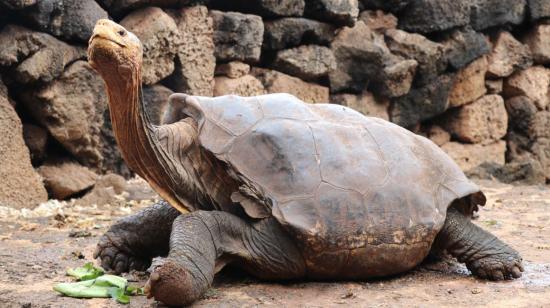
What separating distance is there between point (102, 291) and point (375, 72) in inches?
206

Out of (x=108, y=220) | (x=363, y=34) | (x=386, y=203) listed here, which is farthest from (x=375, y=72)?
(x=386, y=203)

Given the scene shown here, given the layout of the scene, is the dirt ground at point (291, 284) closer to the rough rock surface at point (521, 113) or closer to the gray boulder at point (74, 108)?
the gray boulder at point (74, 108)

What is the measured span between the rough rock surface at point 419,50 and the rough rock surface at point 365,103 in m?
0.53

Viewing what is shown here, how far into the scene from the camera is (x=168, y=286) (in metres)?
2.29

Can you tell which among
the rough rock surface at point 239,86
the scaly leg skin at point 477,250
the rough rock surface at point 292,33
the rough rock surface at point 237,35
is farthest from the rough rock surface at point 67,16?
the scaly leg skin at point 477,250

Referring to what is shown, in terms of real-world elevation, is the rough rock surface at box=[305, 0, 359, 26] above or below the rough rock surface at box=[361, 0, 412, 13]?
below

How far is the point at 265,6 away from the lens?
20.9 feet

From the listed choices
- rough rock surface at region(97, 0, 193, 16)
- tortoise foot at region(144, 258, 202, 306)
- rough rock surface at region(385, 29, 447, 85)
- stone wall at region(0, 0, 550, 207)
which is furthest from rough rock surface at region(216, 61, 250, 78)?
tortoise foot at region(144, 258, 202, 306)

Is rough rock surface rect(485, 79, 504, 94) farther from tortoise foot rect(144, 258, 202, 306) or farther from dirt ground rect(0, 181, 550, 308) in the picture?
tortoise foot rect(144, 258, 202, 306)

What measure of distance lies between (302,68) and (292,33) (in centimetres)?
36

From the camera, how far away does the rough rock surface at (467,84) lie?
823cm

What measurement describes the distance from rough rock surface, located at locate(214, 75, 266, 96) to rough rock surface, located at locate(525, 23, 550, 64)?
4.44 meters

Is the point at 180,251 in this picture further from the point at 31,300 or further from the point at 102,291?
the point at 31,300

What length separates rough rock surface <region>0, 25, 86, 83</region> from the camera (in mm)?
4777
